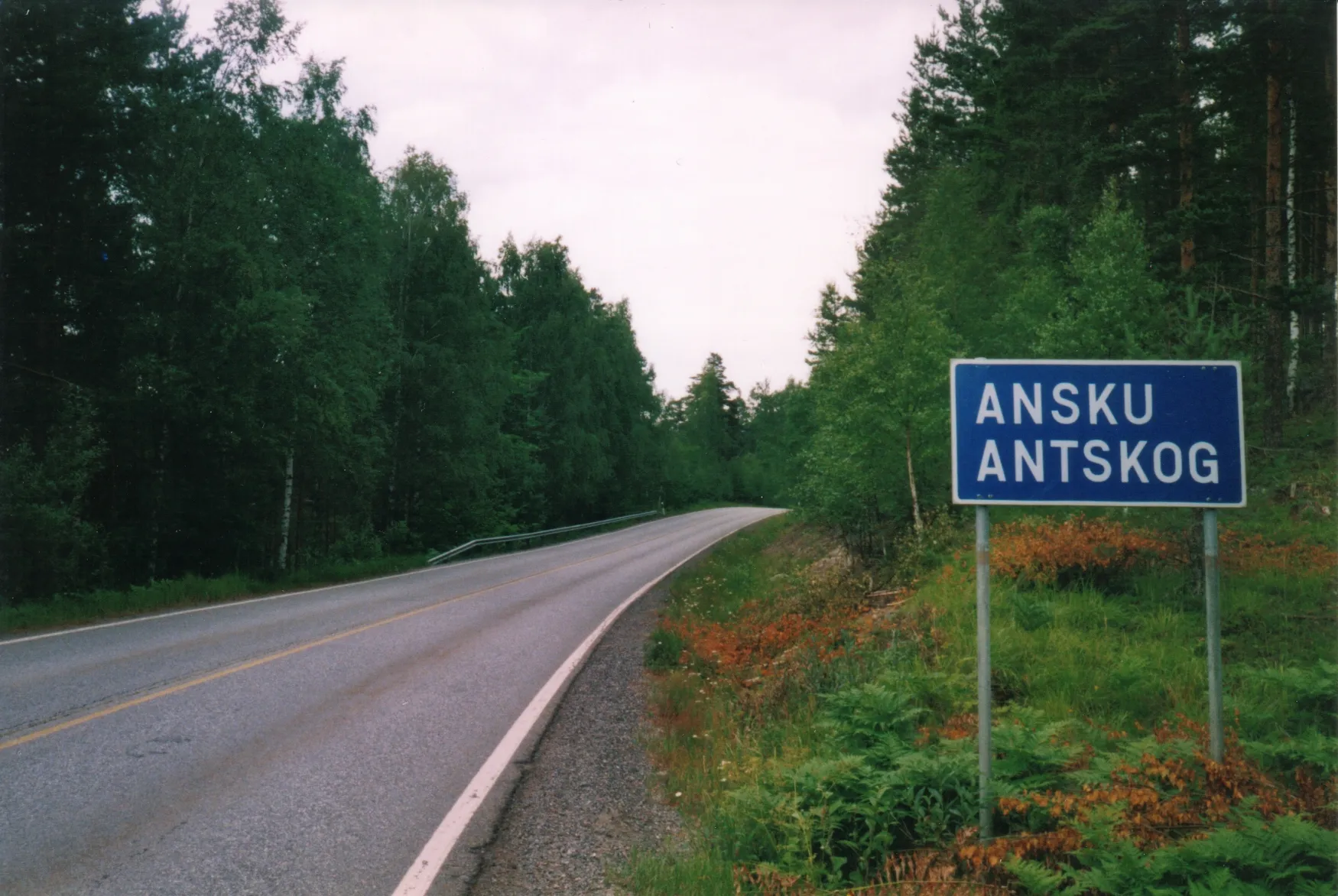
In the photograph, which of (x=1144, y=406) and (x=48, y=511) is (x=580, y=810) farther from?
(x=48, y=511)

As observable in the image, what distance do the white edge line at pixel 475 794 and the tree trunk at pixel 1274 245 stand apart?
44.5 feet

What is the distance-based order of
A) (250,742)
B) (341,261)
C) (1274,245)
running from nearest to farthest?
1. (250,742)
2. (1274,245)
3. (341,261)

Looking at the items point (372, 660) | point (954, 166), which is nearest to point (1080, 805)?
point (372, 660)

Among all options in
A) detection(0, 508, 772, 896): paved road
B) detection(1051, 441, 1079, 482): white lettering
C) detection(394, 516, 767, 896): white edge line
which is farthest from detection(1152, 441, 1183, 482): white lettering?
detection(0, 508, 772, 896): paved road

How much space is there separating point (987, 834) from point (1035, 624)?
185 inches

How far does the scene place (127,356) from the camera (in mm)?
18281

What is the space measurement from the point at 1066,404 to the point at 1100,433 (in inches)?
8.8

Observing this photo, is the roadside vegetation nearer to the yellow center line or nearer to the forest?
the forest

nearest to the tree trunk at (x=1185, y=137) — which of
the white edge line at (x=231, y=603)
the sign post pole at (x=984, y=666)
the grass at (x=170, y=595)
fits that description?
the sign post pole at (x=984, y=666)

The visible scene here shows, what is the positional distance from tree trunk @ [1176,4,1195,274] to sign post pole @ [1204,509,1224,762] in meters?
16.7

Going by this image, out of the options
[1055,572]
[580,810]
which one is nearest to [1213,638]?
[580,810]

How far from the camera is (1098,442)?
4215 millimetres

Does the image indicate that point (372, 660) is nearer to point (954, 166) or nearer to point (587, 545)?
point (587, 545)

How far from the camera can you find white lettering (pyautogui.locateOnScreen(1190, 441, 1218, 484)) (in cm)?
417
